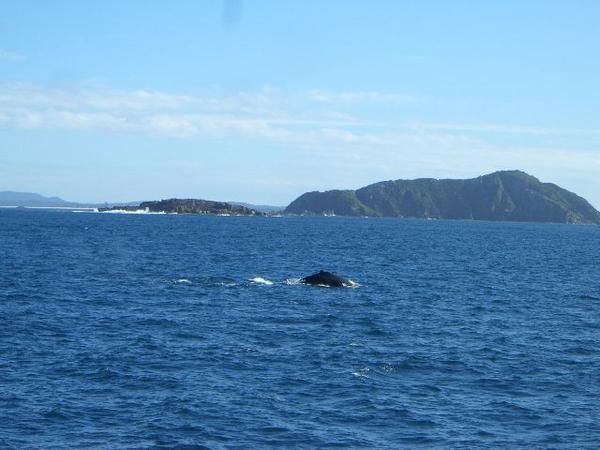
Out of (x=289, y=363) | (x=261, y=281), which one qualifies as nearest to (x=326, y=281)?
(x=261, y=281)

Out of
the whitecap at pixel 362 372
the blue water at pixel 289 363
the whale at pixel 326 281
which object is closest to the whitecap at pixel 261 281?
the blue water at pixel 289 363

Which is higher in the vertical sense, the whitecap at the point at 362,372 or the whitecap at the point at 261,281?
the whitecap at the point at 261,281

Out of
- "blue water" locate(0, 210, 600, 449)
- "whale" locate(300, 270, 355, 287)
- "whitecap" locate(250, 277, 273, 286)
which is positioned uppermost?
"whale" locate(300, 270, 355, 287)

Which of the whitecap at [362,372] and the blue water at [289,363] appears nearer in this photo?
the blue water at [289,363]

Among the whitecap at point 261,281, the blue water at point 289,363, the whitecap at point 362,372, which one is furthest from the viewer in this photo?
the whitecap at point 261,281

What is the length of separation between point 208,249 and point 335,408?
88397 mm

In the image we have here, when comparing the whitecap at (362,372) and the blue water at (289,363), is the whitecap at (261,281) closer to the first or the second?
the blue water at (289,363)

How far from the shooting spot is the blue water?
28516 mm

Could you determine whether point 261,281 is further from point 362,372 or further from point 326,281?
point 362,372

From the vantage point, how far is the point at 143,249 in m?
113

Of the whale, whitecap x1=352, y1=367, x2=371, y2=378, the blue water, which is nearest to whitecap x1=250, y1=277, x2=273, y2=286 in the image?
the blue water

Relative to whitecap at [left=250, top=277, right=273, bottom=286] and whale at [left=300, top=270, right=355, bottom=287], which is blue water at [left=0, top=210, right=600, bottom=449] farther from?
whale at [left=300, top=270, right=355, bottom=287]

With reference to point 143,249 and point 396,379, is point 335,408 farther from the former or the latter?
point 143,249

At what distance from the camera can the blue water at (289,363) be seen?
28.5 meters
